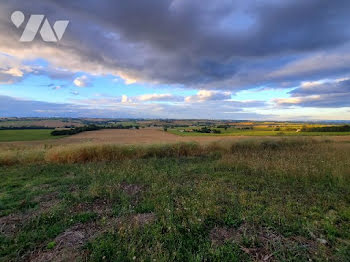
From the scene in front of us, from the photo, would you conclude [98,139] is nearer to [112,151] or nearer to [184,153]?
[112,151]

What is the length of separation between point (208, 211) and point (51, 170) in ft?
26.9

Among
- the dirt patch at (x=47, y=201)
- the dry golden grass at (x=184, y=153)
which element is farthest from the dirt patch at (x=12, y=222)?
the dry golden grass at (x=184, y=153)

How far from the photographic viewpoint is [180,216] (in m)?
3.79

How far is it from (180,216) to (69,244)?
2.22m

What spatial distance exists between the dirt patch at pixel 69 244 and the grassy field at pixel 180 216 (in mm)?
19

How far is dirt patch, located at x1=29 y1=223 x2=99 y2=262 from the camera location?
2.67 meters

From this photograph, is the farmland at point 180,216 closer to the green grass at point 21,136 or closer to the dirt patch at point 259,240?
the dirt patch at point 259,240

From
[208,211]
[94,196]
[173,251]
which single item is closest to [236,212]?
[208,211]

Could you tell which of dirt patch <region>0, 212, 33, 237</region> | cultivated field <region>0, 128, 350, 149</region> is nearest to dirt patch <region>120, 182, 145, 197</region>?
dirt patch <region>0, 212, 33, 237</region>

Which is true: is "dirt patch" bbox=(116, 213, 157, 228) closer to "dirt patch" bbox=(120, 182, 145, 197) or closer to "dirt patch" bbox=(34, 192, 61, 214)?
"dirt patch" bbox=(120, 182, 145, 197)

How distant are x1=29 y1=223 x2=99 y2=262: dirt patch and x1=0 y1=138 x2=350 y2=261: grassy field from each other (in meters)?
0.02

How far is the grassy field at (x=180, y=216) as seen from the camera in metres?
2.78

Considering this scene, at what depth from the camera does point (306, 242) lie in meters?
2.98

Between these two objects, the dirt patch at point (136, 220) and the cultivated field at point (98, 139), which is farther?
the cultivated field at point (98, 139)
